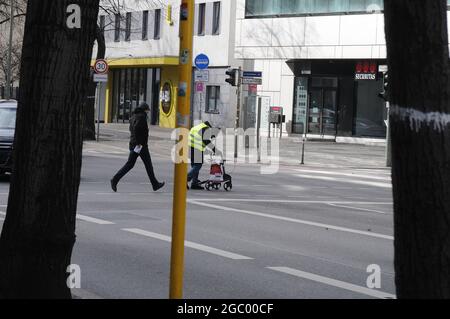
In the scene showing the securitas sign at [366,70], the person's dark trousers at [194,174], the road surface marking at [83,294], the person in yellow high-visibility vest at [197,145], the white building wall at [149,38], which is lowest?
the road surface marking at [83,294]

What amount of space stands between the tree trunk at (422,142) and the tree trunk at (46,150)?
103 inches

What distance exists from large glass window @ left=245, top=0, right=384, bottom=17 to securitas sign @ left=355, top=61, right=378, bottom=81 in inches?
97.0

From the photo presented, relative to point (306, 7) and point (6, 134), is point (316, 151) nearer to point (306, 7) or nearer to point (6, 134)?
point (306, 7)

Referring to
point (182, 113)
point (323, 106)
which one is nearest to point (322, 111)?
point (323, 106)

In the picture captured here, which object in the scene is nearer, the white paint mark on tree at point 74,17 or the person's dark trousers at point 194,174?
the white paint mark on tree at point 74,17

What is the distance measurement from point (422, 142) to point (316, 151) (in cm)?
3487

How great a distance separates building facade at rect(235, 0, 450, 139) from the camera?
4503 centimetres

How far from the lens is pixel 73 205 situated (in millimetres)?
6758

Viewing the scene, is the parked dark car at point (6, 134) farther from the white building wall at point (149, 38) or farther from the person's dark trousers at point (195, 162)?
the white building wall at point (149, 38)

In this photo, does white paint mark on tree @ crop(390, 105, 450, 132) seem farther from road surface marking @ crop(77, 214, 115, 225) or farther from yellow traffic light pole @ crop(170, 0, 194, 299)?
road surface marking @ crop(77, 214, 115, 225)

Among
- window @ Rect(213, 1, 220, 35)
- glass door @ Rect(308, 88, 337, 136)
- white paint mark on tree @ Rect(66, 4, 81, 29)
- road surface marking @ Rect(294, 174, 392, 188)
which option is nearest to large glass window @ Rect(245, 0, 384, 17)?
window @ Rect(213, 1, 220, 35)

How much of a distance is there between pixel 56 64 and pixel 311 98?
4270 cm

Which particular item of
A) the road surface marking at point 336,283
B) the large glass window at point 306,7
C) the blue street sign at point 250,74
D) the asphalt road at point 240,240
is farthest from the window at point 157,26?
the road surface marking at point 336,283

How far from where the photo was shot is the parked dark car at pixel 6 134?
2053cm
